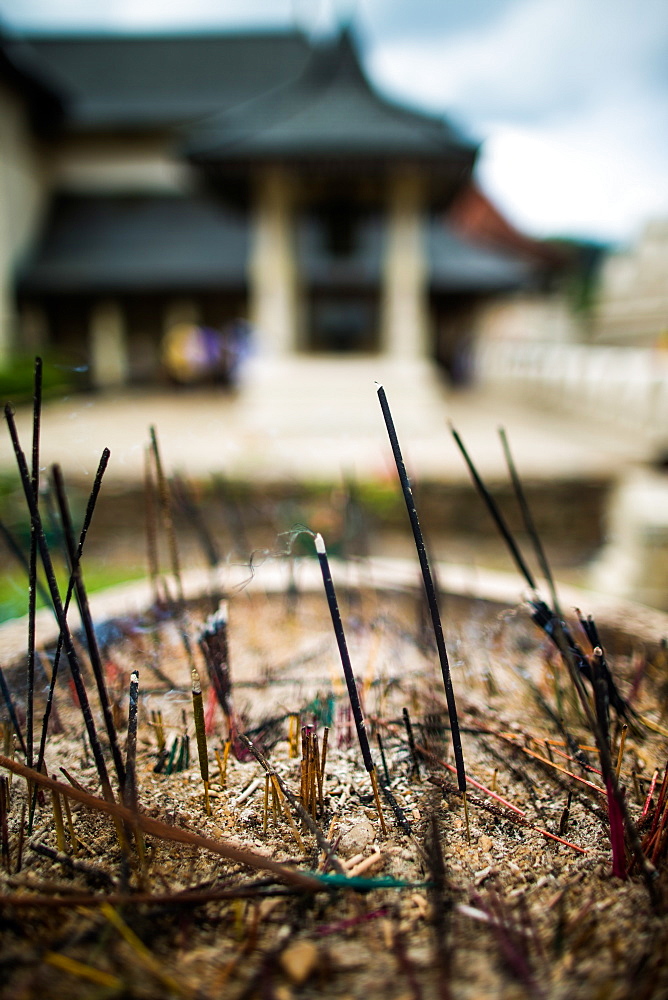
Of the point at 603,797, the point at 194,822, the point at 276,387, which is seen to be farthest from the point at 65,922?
the point at 276,387

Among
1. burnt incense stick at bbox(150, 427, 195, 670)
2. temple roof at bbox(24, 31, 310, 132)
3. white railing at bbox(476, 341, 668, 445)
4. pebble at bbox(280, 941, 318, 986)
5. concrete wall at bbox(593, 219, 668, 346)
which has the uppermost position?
temple roof at bbox(24, 31, 310, 132)

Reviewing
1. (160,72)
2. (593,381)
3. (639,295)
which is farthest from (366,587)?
(160,72)

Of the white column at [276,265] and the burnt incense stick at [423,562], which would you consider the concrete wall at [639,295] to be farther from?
the burnt incense stick at [423,562]

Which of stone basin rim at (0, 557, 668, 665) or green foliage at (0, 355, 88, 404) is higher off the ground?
green foliage at (0, 355, 88, 404)

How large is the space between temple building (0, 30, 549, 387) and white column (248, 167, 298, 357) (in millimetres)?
26

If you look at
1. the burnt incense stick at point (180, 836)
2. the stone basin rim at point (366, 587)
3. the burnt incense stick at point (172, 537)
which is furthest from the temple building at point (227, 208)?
the burnt incense stick at point (180, 836)

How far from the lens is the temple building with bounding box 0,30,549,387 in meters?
7.80

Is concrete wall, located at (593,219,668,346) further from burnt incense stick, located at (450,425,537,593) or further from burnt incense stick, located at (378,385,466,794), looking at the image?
burnt incense stick, located at (378,385,466,794)

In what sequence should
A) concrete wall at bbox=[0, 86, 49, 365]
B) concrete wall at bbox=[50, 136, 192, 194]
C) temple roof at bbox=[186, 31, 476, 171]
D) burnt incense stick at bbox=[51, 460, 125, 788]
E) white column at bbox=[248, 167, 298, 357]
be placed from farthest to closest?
concrete wall at bbox=[50, 136, 192, 194]
concrete wall at bbox=[0, 86, 49, 365]
white column at bbox=[248, 167, 298, 357]
temple roof at bbox=[186, 31, 476, 171]
burnt incense stick at bbox=[51, 460, 125, 788]

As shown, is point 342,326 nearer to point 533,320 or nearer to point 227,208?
point 227,208

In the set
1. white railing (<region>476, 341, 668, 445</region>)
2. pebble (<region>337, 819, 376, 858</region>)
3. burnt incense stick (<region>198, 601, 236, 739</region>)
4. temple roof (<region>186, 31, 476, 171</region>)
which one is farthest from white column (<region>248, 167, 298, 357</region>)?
pebble (<region>337, 819, 376, 858</region>)

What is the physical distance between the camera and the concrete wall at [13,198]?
12.0 meters

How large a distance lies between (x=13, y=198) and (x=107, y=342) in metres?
3.28

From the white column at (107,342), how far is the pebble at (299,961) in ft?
43.8
